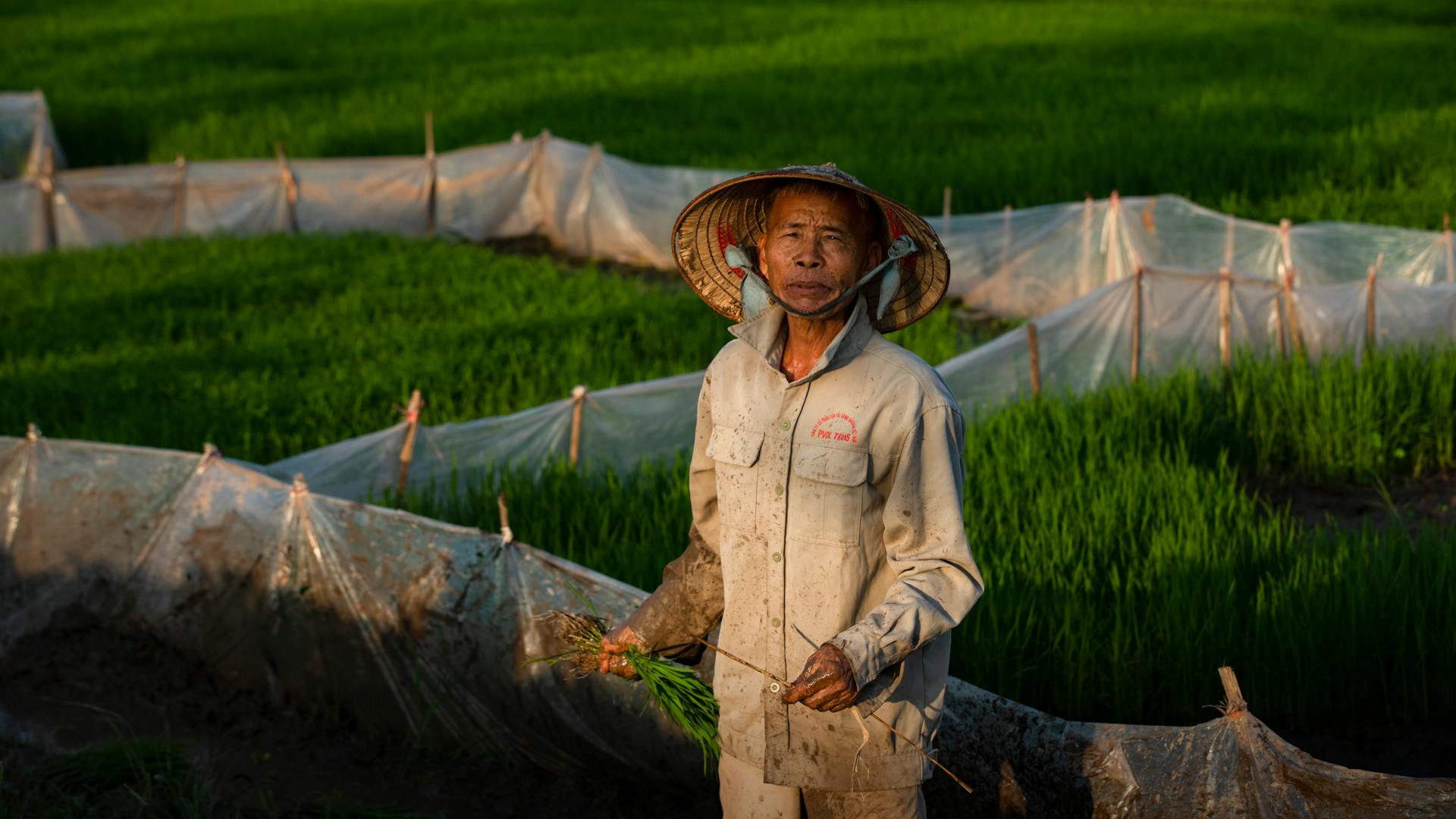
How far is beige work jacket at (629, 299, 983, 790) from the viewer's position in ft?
7.00

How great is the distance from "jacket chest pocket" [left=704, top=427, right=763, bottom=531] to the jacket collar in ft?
0.37

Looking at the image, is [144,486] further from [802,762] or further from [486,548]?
[802,762]

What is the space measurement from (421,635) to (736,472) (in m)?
1.74

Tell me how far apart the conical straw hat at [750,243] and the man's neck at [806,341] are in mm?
101

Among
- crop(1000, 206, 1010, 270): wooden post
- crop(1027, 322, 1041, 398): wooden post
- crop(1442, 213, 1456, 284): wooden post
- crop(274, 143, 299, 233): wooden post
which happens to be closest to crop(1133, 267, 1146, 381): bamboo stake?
crop(1027, 322, 1041, 398): wooden post

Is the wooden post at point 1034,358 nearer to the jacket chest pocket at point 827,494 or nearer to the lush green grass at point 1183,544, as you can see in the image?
the lush green grass at point 1183,544

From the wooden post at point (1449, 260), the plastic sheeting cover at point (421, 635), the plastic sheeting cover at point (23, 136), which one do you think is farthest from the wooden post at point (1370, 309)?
the plastic sheeting cover at point (23, 136)

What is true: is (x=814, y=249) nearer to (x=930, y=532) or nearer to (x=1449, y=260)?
(x=930, y=532)

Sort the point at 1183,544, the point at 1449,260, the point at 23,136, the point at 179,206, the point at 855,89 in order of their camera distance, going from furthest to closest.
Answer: the point at 855,89
the point at 23,136
the point at 179,206
the point at 1449,260
the point at 1183,544

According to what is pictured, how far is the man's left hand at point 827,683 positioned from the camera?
1969 millimetres

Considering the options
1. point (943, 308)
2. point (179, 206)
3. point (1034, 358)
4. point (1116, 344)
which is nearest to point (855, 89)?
point (179, 206)

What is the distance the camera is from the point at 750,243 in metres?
2.42

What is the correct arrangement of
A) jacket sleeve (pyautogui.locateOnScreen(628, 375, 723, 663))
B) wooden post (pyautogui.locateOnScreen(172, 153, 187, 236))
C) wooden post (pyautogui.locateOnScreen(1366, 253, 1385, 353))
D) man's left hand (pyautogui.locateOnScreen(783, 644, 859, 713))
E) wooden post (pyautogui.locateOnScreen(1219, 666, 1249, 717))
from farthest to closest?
wooden post (pyautogui.locateOnScreen(172, 153, 187, 236)) < wooden post (pyautogui.locateOnScreen(1366, 253, 1385, 353)) < wooden post (pyautogui.locateOnScreen(1219, 666, 1249, 717)) < jacket sleeve (pyautogui.locateOnScreen(628, 375, 723, 663)) < man's left hand (pyautogui.locateOnScreen(783, 644, 859, 713))

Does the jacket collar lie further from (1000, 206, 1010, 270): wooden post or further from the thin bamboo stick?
(1000, 206, 1010, 270): wooden post
